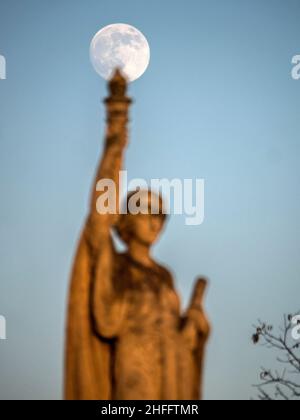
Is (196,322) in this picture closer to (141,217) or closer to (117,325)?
(117,325)

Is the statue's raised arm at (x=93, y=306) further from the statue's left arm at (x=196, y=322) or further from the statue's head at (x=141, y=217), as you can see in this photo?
the statue's left arm at (x=196, y=322)

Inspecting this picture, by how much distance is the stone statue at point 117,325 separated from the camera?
1057cm

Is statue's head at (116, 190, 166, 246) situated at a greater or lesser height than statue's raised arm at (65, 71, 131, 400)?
greater

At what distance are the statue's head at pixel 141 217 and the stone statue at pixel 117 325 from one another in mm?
342

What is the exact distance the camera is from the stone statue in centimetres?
1057

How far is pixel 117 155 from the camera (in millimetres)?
10797

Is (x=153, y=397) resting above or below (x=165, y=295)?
below

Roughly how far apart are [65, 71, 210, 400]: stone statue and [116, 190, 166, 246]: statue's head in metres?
0.34

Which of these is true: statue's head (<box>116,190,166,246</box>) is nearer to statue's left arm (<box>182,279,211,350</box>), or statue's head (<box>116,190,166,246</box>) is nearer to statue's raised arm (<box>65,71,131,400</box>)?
statue's raised arm (<box>65,71,131,400</box>)

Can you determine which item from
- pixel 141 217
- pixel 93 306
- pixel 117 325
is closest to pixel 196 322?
pixel 117 325

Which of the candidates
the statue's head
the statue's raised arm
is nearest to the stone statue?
the statue's raised arm

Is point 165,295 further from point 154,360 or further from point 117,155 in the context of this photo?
point 117,155
